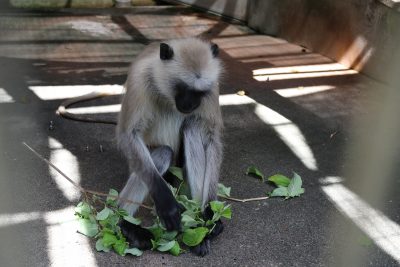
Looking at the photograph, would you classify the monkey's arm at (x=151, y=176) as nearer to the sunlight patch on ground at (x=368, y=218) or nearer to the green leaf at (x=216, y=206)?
the green leaf at (x=216, y=206)

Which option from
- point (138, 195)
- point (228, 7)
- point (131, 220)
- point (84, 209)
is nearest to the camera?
point (131, 220)

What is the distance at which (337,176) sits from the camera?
18.0 ft

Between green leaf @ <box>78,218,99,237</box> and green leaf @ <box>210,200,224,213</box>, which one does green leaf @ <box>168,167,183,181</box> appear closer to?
green leaf @ <box>210,200,224,213</box>

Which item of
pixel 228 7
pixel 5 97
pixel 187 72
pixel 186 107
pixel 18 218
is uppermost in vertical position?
pixel 187 72

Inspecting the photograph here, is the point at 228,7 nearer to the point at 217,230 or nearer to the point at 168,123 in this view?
the point at 168,123

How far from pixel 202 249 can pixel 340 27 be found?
527cm

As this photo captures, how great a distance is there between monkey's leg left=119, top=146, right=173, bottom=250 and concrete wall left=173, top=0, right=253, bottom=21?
21.3ft

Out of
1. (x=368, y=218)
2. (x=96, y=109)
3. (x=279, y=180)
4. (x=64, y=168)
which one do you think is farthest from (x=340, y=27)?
(x=64, y=168)

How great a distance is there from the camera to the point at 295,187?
513 cm

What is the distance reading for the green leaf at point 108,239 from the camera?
4156 millimetres

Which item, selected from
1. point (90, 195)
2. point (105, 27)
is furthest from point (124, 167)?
point (105, 27)

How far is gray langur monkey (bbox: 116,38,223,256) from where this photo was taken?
4223 mm

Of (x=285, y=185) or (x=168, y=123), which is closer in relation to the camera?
(x=168, y=123)

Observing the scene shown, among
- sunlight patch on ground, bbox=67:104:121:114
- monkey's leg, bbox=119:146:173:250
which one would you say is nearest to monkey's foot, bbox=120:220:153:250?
monkey's leg, bbox=119:146:173:250
